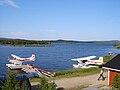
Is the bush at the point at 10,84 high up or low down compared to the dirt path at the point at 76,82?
up

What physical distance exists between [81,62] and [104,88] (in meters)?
27.4

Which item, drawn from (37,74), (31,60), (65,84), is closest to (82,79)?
(65,84)

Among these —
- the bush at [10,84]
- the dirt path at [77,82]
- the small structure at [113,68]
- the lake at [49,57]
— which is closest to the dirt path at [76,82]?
the dirt path at [77,82]

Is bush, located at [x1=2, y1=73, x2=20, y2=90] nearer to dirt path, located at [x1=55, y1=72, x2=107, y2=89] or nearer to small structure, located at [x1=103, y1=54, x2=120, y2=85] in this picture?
dirt path, located at [x1=55, y1=72, x2=107, y2=89]

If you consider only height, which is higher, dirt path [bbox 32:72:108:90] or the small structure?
the small structure

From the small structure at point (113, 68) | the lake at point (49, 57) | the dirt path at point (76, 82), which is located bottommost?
the lake at point (49, 57)

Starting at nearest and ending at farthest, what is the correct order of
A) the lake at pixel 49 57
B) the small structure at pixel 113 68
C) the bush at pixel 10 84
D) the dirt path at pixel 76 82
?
the bush at pixel 10 84 < the small structure at pixel 113 68 < the dirt path at pixel 76 82 < the lake at pixel 49 57

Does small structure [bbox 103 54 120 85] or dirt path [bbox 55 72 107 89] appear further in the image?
dirt path [bbox 55 72 107 89]

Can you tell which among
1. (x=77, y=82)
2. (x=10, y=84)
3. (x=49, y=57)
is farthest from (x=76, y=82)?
(x=49, y=57)

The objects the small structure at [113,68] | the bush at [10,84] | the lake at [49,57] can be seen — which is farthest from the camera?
the lake at [49,57]

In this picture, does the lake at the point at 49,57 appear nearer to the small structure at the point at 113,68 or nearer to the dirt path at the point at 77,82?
the dirt path at the point at 77,82

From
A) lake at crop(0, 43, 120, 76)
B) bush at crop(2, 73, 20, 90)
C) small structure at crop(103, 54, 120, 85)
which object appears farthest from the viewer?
lake at crop(0, 43, 120, 76)

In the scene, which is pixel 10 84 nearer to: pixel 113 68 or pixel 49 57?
pixel 113 68

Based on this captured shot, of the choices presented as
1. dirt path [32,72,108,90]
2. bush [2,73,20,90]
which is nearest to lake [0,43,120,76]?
dirt path [32,72,108,90]
